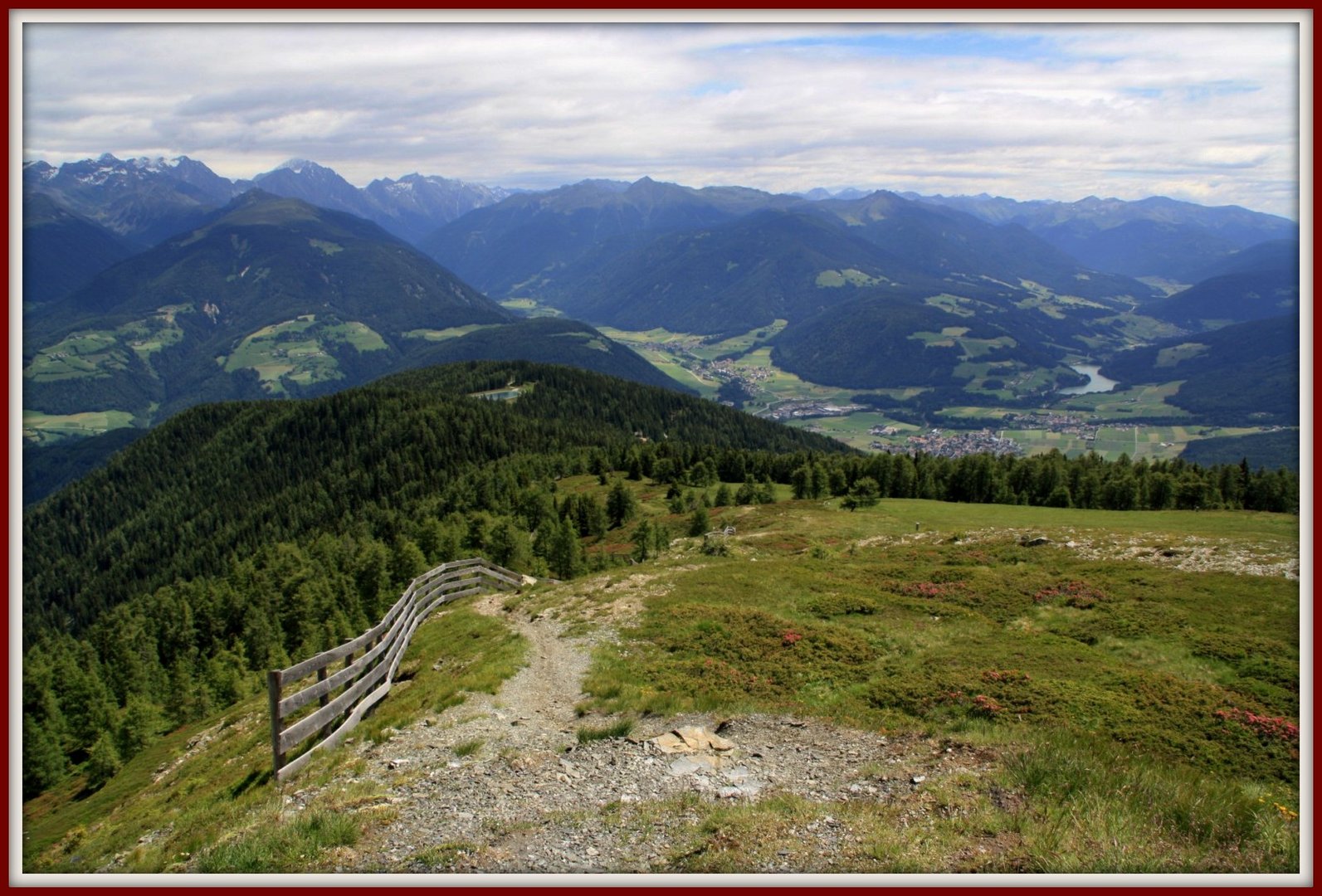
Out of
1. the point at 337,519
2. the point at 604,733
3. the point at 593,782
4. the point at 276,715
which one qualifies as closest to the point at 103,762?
the point at 276,715

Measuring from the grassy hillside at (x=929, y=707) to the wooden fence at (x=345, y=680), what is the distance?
58 centimetres

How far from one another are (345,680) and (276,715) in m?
3.15

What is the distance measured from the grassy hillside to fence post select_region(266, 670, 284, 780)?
456 mm

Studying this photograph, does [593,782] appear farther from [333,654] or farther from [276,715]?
[333,654]

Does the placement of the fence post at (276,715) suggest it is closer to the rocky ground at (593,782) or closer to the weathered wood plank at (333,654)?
the weathered wood plank at (333,654)

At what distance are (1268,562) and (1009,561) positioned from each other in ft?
27.9

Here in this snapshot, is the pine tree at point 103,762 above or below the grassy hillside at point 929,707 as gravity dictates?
below

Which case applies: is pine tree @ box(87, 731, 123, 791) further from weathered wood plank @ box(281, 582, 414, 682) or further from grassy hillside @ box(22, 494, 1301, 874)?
weathered wood plank @ box(281, 582, 414, 682)

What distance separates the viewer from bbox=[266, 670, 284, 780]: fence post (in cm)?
1088

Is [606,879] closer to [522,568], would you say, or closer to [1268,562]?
[1268,562]

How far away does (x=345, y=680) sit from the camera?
14.2 metres

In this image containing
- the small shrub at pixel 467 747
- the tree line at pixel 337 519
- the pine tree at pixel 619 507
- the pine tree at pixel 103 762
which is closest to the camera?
the small shrub at pixel 467 747

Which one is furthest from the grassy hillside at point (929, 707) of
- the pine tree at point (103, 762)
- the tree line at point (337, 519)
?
the tree line at point (337, 519)

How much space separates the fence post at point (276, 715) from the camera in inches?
428
